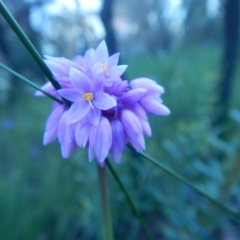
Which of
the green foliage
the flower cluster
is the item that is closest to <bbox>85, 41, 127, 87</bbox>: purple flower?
the flower cluster

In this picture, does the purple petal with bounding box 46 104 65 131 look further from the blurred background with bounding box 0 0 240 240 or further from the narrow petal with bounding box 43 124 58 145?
the blurred background with bounding box 0 0 240 240

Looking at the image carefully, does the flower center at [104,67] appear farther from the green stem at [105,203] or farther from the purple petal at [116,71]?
the green stem at [105,203]

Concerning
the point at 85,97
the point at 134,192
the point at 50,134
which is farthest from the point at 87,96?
the point at 134,192

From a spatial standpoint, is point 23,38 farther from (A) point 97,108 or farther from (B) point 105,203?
(B) point 105,203

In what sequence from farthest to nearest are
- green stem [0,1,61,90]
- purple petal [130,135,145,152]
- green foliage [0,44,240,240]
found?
green foliage [0,44,240,240]
purple petal [130,135,145,152]
green stem [0,1,61,90]

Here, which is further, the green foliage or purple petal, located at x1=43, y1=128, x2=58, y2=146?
the green foliage

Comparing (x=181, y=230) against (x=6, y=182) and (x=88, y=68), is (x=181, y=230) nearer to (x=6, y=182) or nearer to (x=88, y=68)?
(x=6, y=182)

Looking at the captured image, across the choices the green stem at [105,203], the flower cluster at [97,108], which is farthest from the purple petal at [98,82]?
the green stem at [105,203]

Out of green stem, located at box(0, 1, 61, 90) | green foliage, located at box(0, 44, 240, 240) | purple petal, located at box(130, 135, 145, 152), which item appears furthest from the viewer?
green foliage, located at box(0, 44, 240, 240)
